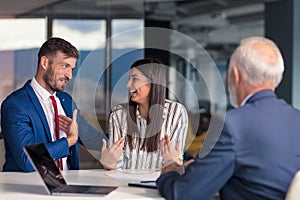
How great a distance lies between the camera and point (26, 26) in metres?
6.96

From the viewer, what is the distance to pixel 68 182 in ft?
8.96

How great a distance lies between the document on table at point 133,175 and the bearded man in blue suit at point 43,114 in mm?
278

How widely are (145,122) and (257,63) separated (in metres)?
1.15

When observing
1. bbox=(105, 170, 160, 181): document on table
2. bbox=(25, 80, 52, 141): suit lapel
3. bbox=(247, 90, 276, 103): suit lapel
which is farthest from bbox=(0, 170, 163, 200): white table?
bbox=(247, 90, 276, 103): suit lapel

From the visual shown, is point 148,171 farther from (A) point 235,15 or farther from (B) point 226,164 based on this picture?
(A) point 235,15

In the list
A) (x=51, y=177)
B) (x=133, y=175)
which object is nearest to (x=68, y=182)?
(x=51, y=177)

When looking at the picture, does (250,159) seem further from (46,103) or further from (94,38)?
(94,38)

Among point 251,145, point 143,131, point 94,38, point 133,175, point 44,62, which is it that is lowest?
point 133,175

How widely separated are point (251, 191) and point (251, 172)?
0.28ft

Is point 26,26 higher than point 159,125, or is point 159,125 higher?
point 26,26

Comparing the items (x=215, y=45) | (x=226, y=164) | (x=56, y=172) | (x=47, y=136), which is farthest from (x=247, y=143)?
(x=215, y=45)

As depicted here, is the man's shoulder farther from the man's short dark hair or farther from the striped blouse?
the striped blouse

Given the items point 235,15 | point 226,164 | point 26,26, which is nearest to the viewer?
point 226,164

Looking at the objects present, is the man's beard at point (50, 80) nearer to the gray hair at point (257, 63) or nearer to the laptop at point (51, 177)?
the laptop at point (51, 177)
